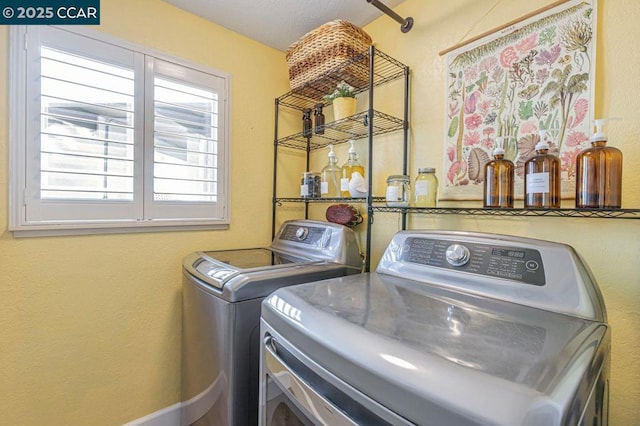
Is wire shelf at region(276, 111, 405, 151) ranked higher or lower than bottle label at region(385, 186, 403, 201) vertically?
higher

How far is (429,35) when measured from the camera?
1.39m

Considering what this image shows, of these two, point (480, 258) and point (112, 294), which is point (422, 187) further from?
point (112, 294)

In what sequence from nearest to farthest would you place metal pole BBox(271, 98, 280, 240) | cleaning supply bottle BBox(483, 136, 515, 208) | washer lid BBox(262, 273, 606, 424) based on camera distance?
washer lid BBox(262, 273, 606, 424), cleaning supply bottle BBox(483, 136, 515, 208), metal pole BBox(271, 98, 280, 240)

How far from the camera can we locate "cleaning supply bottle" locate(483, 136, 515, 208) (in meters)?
0.98

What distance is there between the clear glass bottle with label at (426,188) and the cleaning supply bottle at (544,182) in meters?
0.39

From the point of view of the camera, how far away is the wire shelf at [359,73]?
4.79ft

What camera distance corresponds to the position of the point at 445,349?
54 cm

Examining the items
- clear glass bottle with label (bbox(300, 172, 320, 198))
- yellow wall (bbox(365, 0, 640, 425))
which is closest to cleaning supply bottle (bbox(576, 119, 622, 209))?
yellow wall (bbox(365, 0, 640, 425))

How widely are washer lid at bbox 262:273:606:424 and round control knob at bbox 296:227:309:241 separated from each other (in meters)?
0.70

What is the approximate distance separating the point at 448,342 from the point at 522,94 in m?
1.00

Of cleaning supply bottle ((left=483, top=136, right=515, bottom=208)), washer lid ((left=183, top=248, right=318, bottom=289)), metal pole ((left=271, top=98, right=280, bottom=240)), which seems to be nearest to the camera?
cleaning supply bottle ((left=483, top=136, right=515, bottom=208))

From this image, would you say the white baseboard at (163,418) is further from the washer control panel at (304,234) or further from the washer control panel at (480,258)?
the washer control panel at (480,258)

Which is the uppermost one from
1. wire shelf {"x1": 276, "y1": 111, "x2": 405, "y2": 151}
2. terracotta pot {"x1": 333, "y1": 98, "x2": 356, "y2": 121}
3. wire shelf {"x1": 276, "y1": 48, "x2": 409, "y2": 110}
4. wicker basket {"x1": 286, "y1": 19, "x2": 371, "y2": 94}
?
wicker basket {"x1": 286, "y1": 19, "x2": 371, "y2": 94}

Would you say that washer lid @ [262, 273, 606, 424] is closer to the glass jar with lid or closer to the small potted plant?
the glass jar with lid
